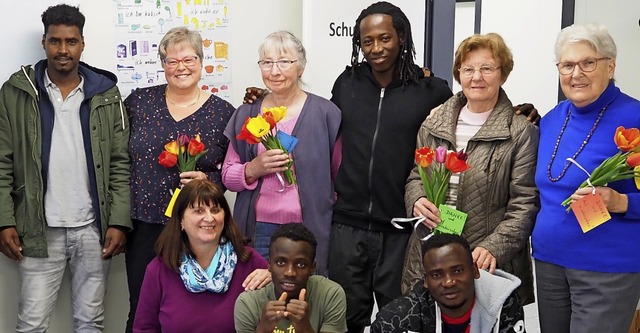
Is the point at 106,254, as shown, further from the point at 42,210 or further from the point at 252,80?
the point at 252,80

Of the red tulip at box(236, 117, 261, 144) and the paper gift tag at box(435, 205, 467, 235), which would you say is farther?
the red tulip at box(236, 117, 261, 144)

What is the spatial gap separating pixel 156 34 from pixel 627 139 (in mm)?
2377

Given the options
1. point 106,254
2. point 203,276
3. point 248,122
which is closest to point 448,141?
point 248,122

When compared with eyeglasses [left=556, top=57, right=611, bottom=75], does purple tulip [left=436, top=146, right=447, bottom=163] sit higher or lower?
lower

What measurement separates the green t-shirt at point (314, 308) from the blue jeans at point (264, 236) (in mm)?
427

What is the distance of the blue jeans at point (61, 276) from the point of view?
314 cm

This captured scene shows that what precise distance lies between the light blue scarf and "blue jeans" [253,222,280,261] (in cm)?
28

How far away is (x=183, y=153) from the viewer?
117 inches

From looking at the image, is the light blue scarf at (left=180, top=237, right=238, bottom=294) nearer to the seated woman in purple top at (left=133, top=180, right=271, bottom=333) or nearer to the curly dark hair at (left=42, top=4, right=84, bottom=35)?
the seated woman in purple top at (left=133, top=180, right=271, bottom=333)

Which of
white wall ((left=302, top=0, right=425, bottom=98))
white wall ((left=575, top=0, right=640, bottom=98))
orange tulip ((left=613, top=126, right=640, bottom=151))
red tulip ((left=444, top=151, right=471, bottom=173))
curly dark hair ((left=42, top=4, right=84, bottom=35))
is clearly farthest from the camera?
white wall ((left=302, top=0, right=425, bottom=98))

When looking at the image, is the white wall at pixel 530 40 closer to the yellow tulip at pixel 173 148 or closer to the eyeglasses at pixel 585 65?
the eyeglasses at pixel 585 65

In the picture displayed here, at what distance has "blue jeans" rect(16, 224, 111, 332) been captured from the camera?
10.3ft

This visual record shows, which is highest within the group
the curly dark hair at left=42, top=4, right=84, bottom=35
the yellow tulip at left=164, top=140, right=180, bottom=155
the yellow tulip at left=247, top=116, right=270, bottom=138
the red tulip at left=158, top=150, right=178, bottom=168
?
the curly dark hair at left=42, top=4, right=84, bottom=35

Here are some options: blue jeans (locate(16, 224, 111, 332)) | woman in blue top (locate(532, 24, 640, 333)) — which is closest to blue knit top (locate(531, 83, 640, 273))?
woman in blue top (locate(532, 24, 640, 333))
